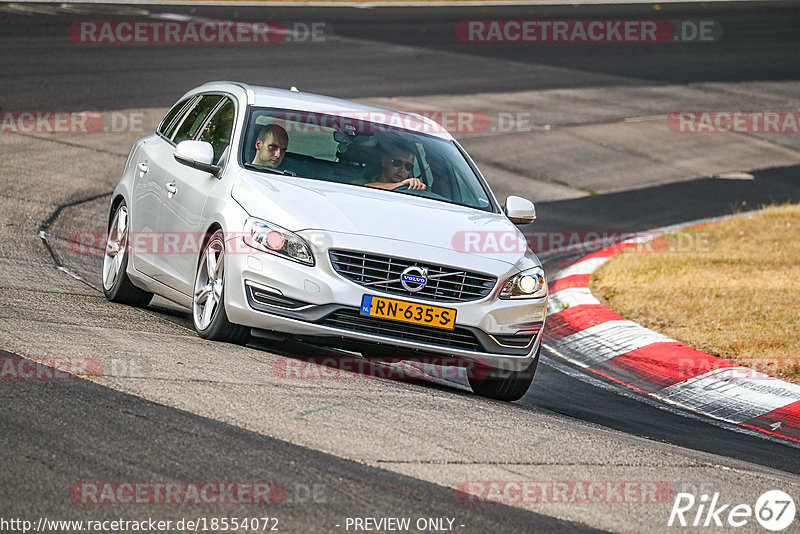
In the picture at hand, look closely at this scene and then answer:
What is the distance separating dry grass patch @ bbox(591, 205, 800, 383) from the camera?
9719 mm

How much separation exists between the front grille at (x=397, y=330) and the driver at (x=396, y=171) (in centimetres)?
136

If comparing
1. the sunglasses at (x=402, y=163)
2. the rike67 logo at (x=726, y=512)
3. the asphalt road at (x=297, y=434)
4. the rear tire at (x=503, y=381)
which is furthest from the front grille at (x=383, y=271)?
the rike67 logo at (x=726, y=512)

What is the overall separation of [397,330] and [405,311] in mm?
133

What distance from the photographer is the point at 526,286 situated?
7406 millimetres

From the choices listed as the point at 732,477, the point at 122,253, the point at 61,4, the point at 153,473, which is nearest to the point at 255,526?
the point at 153,473

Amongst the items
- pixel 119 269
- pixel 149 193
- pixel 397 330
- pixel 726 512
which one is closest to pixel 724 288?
pixel 397 330

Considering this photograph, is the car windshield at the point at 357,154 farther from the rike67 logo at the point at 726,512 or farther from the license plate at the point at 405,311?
the rike67 logo at the point at 726,512

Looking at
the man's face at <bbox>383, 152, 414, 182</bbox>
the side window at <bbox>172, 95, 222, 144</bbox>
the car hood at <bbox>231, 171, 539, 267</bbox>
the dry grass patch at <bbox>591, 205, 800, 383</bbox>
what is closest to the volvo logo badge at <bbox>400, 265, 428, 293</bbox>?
the car hood at <bbox>231, 171, 539, 267</bbox>

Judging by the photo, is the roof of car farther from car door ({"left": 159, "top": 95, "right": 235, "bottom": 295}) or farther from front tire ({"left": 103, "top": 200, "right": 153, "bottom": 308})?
front tire ({"left": 103, "top": 200, "right": 153, "bottom": 308})

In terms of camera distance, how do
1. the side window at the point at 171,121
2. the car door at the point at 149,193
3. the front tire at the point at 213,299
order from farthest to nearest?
1. the side window at the point at 171,121
2. the car door at the point at 149,193
3. the front tire at the point at 213,299

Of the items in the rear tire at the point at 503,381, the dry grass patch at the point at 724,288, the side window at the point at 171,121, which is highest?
the side window at the point at 171,121

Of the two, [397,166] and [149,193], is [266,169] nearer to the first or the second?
[397,166]

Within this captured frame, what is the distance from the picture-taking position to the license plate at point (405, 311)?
696 cm

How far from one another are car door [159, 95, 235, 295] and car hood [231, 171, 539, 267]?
0.45 meters
